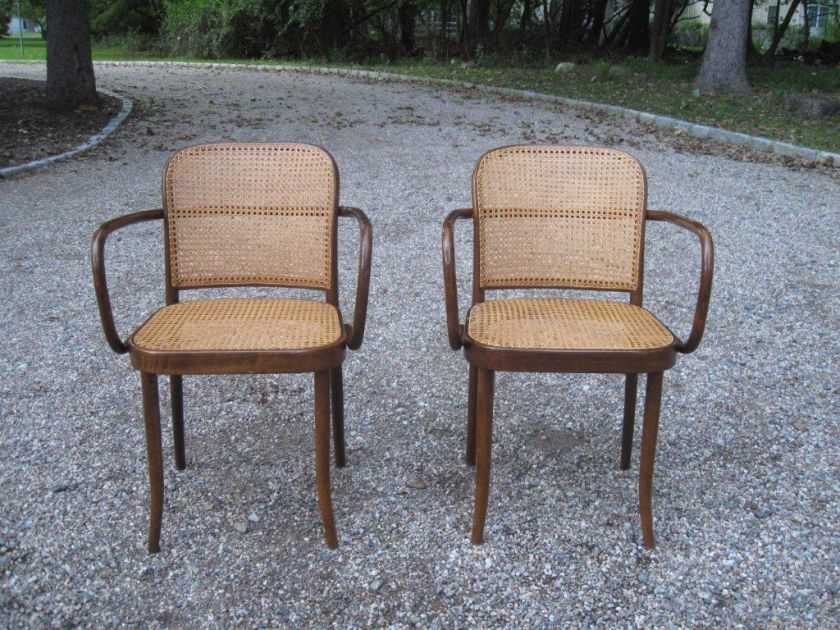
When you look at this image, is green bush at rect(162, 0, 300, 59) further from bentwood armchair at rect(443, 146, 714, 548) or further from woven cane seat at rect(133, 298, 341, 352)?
woven cane seat at rect(133, 298, 341, 352)

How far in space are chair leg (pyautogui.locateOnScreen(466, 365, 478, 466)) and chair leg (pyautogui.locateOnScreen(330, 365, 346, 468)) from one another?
0.41m

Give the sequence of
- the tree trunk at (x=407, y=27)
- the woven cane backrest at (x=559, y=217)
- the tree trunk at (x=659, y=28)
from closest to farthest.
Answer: the woven cane backrest at (x=559, y=217) < the tree trunk at (x=659, y=28) < the tree trunk at (x=407, y=27)

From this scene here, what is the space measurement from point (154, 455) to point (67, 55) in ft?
29.5

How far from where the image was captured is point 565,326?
231cm

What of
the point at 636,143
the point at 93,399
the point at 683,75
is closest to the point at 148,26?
the point at 683,75

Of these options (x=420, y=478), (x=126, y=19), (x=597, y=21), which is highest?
(x=126, y=19)

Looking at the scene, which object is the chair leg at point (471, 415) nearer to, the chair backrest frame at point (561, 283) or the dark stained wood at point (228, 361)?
the chair backrest frame at point (561, 283)

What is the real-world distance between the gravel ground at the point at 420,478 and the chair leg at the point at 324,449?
9cm

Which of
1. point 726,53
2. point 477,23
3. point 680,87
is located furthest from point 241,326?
point 477,23

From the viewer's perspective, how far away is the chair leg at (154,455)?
2172mm

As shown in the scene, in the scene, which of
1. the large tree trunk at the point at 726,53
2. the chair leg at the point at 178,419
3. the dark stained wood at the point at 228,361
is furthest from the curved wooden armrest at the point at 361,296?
the large tree trunk at the point at 726,53

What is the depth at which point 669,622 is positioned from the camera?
2.02 meters

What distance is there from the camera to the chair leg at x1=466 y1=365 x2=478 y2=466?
2.62 m

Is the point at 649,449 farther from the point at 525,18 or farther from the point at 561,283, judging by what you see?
the point at 525,18
